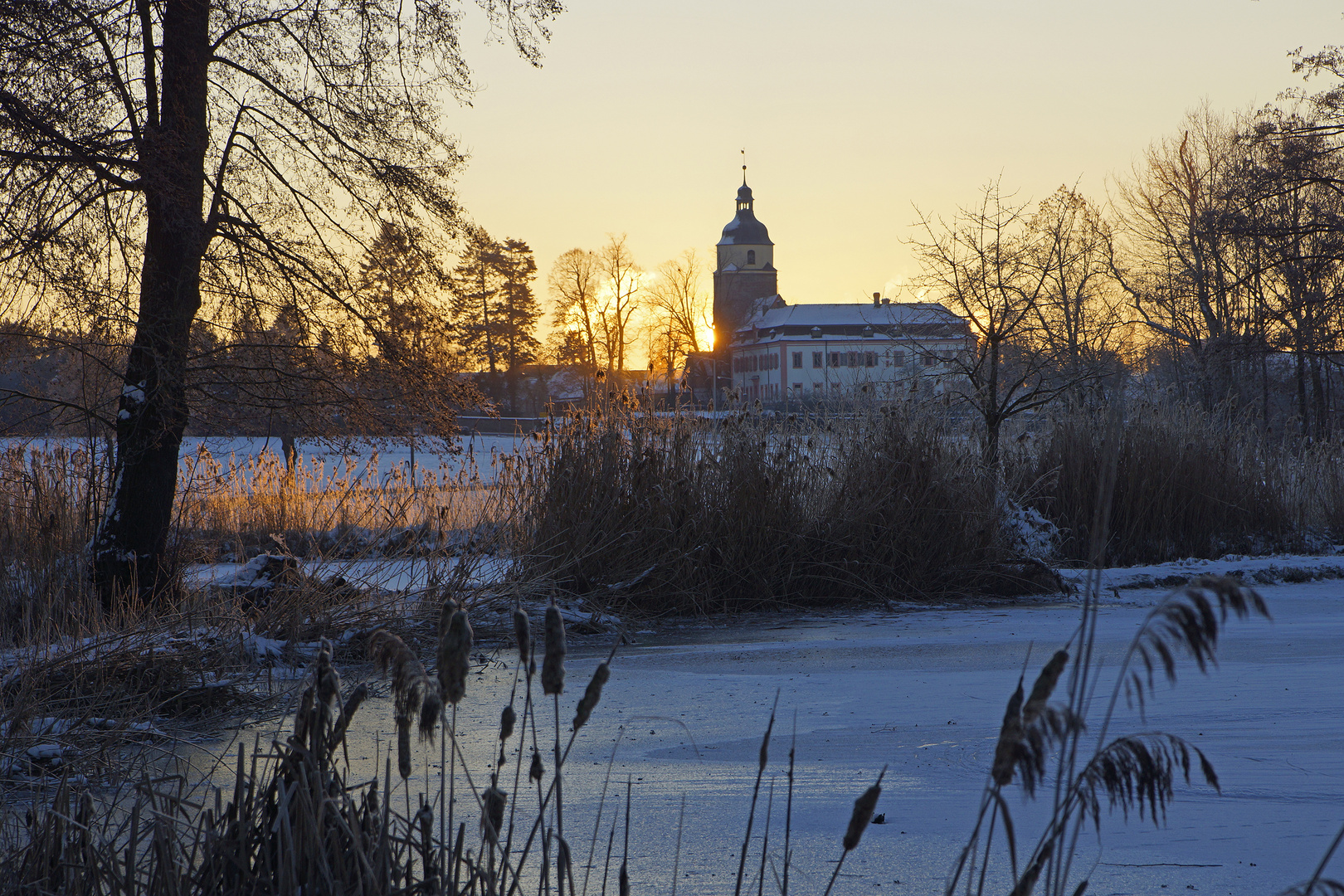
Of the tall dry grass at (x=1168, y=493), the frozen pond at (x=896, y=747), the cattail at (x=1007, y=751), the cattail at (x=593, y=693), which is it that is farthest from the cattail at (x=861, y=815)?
the tall dry grass at (x=1168, y=493)

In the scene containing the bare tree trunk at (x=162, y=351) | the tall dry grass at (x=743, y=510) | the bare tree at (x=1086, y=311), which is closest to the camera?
the bare tree trunk at (x=162, y=351)

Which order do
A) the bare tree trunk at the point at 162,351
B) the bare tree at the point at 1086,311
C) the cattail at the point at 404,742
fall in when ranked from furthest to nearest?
the bare tree at the point at 1086,311 → the bare tree trunk at the point at 162,351 → the cattail at the point at 404,742

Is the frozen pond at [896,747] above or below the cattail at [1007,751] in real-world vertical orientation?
below

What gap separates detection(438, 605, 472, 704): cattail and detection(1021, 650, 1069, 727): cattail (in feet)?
1.97

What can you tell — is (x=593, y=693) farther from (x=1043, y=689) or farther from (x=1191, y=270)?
(x=1191, y=270)

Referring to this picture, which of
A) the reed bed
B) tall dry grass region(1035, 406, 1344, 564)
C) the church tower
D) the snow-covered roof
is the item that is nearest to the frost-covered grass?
the reed bed

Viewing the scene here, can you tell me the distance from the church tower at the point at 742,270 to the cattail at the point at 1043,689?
304ft

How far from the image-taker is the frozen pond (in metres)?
2.86

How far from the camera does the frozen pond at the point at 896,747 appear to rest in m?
2.86

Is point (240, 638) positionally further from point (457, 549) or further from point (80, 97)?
point (80, 97)

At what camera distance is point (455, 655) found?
124 centimetres

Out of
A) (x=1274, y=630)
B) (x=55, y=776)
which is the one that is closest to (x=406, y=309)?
(x=55, y=776)

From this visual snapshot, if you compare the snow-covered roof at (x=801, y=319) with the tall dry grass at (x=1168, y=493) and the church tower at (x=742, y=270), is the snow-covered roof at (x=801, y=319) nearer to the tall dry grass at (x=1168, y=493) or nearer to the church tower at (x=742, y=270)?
the church tower at (x=742, y=270)

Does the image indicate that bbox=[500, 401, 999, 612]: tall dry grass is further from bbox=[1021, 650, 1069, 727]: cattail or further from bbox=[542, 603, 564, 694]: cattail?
bbox=[1021, 650, 1069, 727]: cattail
